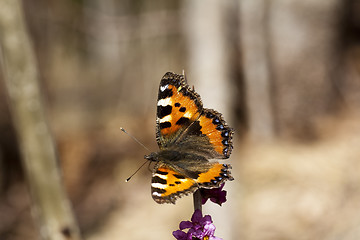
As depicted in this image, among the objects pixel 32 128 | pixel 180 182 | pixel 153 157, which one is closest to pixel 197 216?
pixel 180 182

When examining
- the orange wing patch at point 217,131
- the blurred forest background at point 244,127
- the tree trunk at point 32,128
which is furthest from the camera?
the blurred forest background at point 244,127

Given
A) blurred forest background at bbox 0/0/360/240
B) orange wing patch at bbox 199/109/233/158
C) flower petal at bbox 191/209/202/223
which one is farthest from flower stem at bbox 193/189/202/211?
blurred forest background at bbox 0/0/360/240

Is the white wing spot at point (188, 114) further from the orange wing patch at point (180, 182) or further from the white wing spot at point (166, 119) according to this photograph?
the orange wing patch at point (180, 182)

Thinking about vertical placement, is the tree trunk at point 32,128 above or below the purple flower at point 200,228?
above

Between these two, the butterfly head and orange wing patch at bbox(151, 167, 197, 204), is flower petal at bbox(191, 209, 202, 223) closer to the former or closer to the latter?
orange wing patch at bbox(151, 167, 197, 204)

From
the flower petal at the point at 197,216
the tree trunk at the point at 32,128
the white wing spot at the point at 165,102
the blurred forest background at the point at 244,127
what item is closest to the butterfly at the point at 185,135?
the white wing spot at the point at 165,102

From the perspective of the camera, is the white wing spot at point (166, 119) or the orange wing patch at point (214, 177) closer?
the orange wing patch at point (214, 177)

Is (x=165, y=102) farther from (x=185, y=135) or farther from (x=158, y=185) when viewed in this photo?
(x=158, y=185)

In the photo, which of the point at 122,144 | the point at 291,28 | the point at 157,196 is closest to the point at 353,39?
the point at 291,28

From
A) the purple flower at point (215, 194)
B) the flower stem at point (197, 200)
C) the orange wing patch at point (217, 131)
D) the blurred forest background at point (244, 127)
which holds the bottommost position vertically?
the flower stem at point (197, 200)
